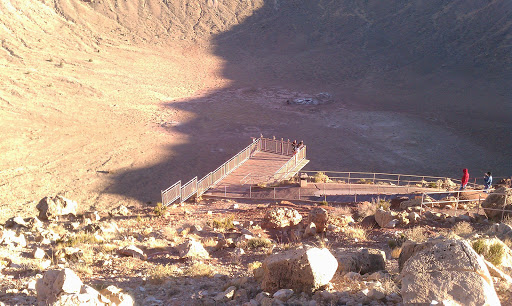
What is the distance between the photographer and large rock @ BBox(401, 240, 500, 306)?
4637 millimetres

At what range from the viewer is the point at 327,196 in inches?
749

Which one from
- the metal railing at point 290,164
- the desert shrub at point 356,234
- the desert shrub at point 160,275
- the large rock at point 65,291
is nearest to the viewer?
the large rock at point 65,291

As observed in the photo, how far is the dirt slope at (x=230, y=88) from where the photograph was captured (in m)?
27.6

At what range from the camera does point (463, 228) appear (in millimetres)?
11172

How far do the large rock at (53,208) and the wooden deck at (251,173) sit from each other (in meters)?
6.03

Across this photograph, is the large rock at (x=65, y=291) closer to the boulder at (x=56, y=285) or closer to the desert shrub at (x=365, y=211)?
the boulder at (x=56, y=285)

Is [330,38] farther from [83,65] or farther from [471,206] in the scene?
[471,206]

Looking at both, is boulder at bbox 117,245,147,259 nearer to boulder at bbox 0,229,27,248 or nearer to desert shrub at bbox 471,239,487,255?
boulder at bbox 0,229,27,248

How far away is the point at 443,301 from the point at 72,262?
781 cm

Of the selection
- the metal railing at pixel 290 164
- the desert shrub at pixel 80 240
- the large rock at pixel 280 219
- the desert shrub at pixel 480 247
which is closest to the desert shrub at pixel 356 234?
the large rock at pixel 280 219

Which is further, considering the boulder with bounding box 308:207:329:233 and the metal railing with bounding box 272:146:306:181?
the metal railing with bounding box 272:146:306:181

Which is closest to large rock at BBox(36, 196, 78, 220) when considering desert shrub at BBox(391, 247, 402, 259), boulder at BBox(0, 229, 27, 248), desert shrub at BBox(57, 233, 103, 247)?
boulder at BBox(0, 229, 27, 248)

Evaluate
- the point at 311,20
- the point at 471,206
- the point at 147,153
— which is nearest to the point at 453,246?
the point at 471,206

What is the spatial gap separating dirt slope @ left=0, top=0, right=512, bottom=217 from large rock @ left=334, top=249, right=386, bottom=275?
→ 53.1 ft
